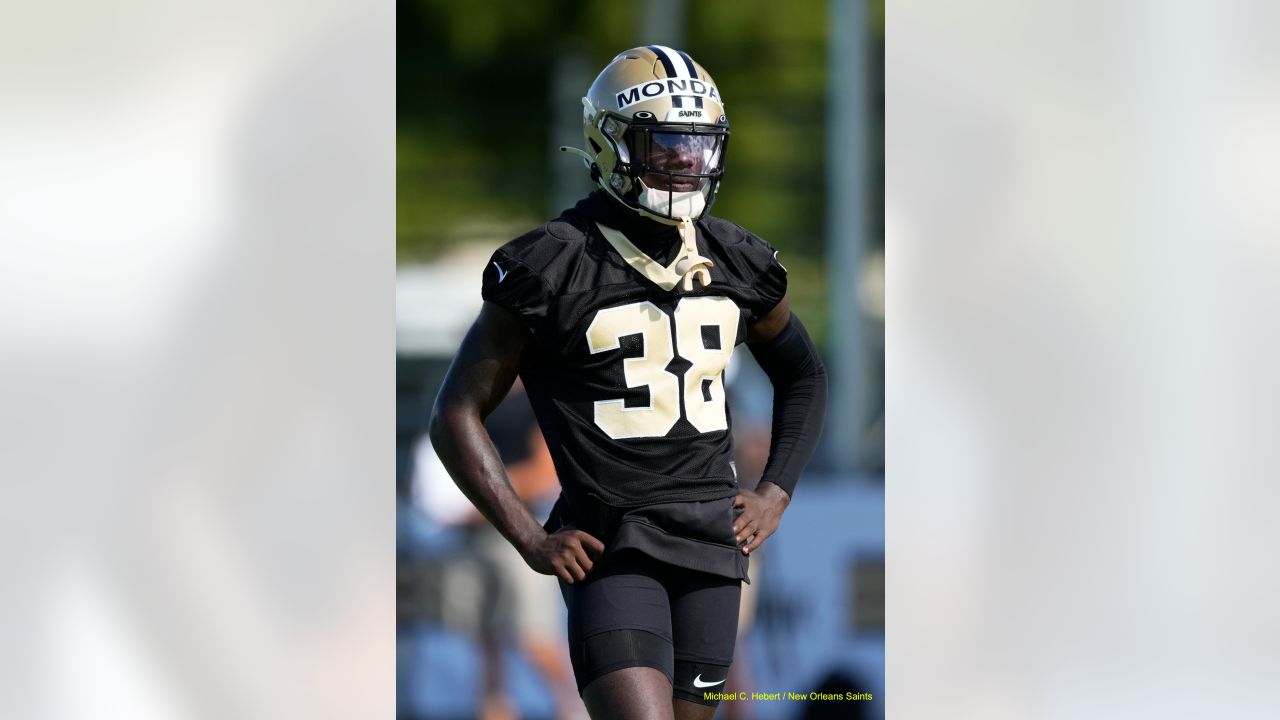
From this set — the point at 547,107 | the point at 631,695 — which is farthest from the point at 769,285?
the point at 547,107

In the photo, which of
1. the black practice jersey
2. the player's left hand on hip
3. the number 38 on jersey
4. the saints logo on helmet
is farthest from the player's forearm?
the saints logo on helmet

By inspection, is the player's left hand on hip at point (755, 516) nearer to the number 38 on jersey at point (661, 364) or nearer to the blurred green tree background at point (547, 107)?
the number 38 on jersey at point (661, 364)

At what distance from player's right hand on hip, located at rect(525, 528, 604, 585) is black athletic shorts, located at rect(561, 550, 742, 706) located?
5 centimetres

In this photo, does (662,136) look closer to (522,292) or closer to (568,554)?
(522,292)

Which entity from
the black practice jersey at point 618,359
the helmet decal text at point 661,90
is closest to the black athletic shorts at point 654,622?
the black practice jersey at point 618,359

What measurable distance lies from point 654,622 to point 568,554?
0.23 meters

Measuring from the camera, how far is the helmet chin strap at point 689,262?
3150 mm

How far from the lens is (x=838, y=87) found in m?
5.23

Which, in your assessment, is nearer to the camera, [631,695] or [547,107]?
[631,695]

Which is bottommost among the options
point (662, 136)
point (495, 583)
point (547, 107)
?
point (495, 583)

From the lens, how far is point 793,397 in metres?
3.49

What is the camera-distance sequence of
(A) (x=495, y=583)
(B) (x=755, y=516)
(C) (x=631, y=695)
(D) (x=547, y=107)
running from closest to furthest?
(C) (x=631, y=695)
(B) (x=755, y=516)
(D) (x=547, y=107)
(A) (x=495, y=583)
